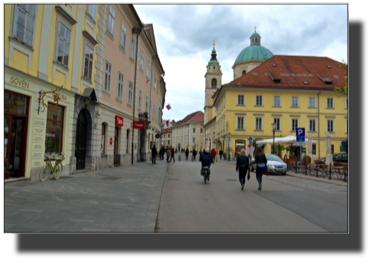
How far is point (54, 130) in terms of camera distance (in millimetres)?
12250

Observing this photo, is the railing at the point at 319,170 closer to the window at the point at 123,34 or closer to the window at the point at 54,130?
the window at the point at 54,130

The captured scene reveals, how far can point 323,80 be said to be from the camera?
48.9m

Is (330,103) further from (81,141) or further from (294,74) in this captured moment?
(81,141)

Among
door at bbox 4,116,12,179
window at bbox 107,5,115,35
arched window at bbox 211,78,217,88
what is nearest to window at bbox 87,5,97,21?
window at bbox 107,5,115,35

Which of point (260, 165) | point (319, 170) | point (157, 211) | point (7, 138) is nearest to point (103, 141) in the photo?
point (7, 138)

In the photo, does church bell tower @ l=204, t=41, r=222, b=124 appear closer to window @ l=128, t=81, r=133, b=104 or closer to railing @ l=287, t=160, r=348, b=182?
window @ l=128, t=81, r=133, b=104

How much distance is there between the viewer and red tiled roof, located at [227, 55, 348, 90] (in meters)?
47.4

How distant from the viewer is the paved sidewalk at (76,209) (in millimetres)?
5051

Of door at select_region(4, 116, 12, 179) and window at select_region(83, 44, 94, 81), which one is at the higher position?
window at select_region(83, 44, 94, 81)

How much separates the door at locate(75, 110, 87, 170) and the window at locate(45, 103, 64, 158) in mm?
1862

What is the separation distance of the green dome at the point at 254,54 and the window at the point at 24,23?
6284cm
